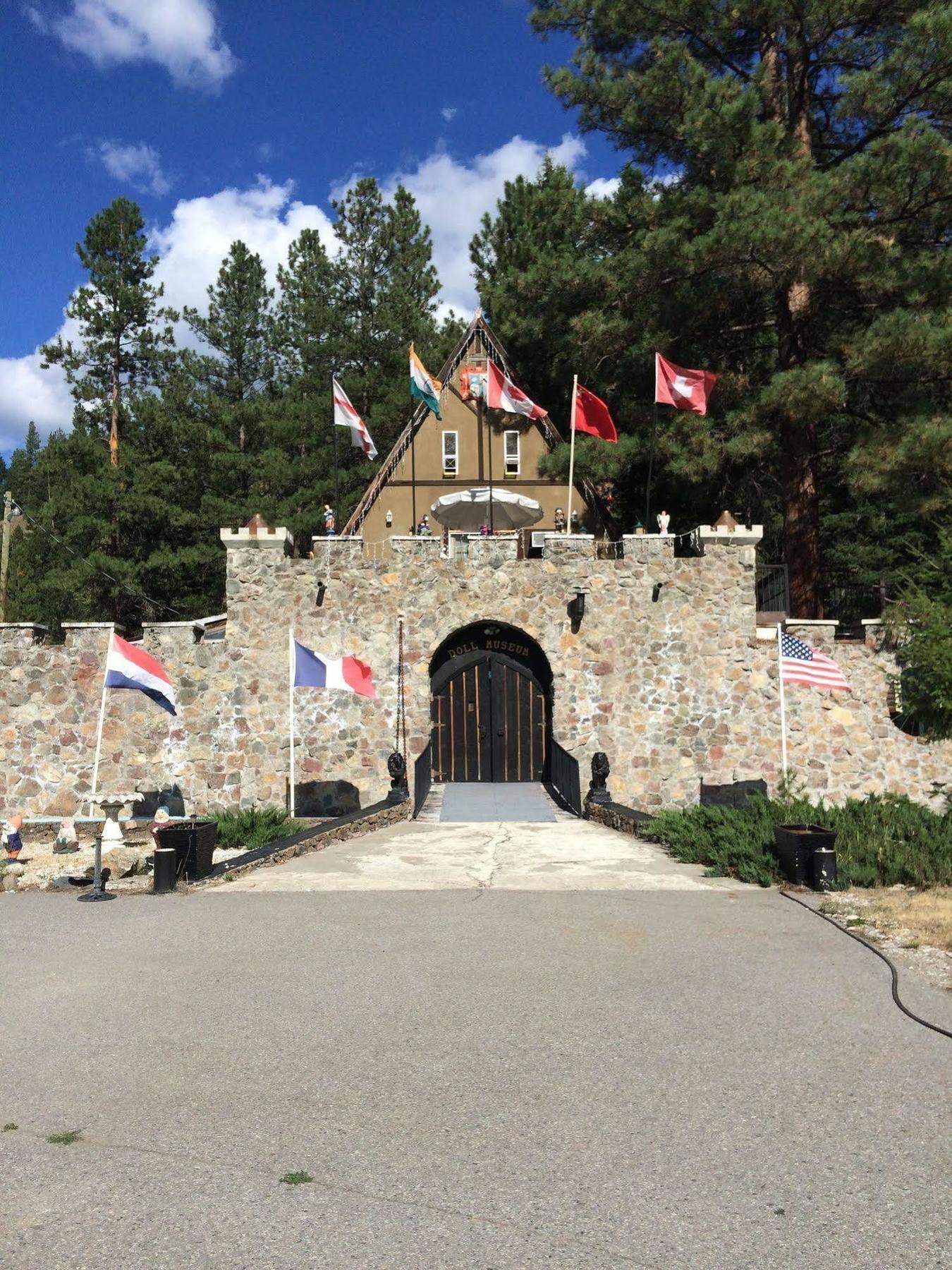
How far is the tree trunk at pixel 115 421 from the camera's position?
106 feet

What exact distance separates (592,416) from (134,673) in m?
11.5

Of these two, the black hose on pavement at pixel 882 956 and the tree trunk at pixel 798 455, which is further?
the tree trunk at pixel 798 455

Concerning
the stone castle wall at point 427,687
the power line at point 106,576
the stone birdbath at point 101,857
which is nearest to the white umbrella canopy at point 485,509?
the stone castle wall at point 427,687

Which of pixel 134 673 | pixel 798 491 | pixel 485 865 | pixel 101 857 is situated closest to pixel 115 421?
pixel 134 673

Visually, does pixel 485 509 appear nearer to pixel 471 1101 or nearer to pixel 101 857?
pixel 101 857

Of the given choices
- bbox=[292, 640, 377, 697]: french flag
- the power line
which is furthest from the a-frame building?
bbox=[292, 640, 377, 697]: french flag

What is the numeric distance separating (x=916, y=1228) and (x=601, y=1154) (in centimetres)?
127

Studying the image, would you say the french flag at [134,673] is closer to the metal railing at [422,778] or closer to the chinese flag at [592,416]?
the metal railing at [422,778]

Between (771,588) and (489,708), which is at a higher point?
(771,588)

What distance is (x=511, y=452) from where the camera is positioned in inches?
1084

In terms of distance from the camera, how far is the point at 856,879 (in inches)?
400

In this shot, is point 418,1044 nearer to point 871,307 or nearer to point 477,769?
point 477,769

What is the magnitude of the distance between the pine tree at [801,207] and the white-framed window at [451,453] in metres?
7.26

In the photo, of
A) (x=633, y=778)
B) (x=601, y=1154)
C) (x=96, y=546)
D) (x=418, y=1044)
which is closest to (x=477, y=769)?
(x=633, y=778)
